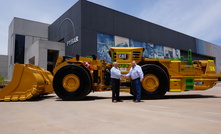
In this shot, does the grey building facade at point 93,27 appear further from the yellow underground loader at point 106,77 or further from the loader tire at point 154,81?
the loader tire at point 154,81

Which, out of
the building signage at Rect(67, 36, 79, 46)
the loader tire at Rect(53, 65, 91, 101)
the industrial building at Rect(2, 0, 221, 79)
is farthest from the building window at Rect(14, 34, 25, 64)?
the loader tire at Rect(53, 65, 91, 101)

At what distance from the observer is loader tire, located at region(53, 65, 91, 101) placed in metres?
6.52

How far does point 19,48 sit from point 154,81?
94.2ft

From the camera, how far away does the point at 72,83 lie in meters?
6.64

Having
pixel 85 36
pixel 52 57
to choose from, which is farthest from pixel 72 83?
pixel 52 57

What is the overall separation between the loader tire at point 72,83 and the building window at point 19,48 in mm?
26597

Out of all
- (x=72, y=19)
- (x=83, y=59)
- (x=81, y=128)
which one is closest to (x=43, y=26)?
(x=72, y=19)

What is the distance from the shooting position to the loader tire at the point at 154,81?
22.1ft

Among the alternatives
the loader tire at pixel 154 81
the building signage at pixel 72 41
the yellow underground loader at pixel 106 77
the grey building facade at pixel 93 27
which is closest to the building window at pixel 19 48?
the grey building facade at pixel 93 27

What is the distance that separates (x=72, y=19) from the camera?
78.6ft

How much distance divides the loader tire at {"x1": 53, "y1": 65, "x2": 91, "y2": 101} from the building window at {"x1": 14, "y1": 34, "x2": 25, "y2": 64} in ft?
87.3

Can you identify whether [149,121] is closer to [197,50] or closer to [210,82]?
[210,82]

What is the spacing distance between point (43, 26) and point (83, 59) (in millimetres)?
27997

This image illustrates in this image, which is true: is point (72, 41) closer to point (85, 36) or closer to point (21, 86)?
point (85, 36)
